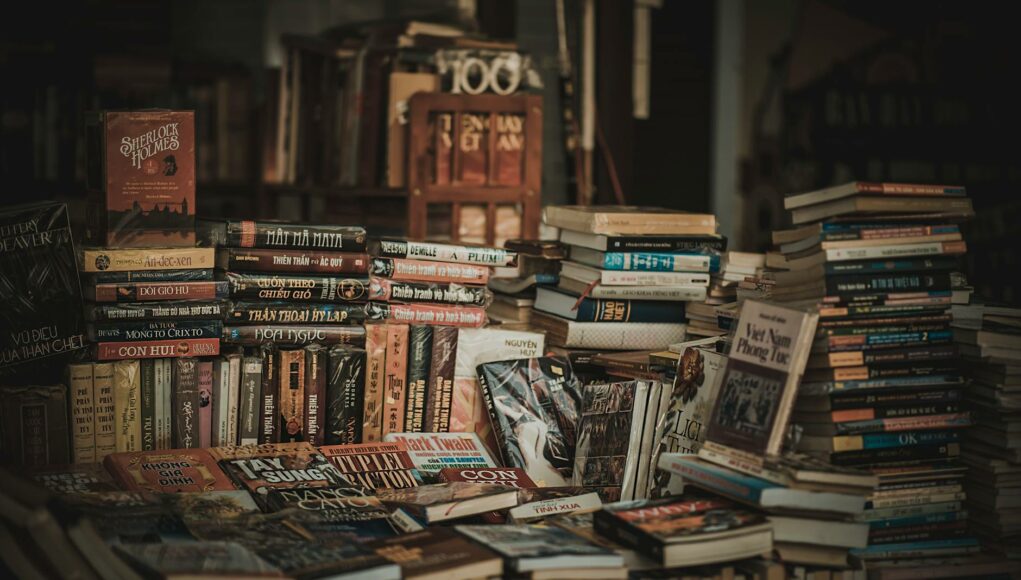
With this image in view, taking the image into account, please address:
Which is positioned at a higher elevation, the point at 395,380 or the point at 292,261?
the point at 292,261

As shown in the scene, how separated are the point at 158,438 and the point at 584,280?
4.22 feet

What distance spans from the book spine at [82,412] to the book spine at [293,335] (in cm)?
36

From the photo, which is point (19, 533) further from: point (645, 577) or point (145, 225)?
point (645, 577)

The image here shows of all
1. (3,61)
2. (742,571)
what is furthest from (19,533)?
(3,61)

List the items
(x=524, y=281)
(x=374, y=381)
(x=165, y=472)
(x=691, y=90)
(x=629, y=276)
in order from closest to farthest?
(x=165, y=472)
(x=374, y=381)
(x=629, y=276)
(x=524, y=281)
(x=691, y=90)

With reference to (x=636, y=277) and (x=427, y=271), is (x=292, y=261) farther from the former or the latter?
(x=636, y=277)

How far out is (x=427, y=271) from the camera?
128 inches

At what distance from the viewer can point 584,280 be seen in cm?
342

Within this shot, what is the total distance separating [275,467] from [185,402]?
0.32 m

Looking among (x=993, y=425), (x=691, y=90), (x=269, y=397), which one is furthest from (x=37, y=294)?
(x=691, y=90)

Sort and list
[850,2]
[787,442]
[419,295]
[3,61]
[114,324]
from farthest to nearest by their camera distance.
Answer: [850,2], [3,61], [419,295], [114,324], [787,442]

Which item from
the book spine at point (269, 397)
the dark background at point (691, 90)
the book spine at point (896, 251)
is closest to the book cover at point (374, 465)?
the book spine at point (269, 397)

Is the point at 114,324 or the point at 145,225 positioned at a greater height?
the point at 145,225

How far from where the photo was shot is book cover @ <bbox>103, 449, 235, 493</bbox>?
2.65 meters
